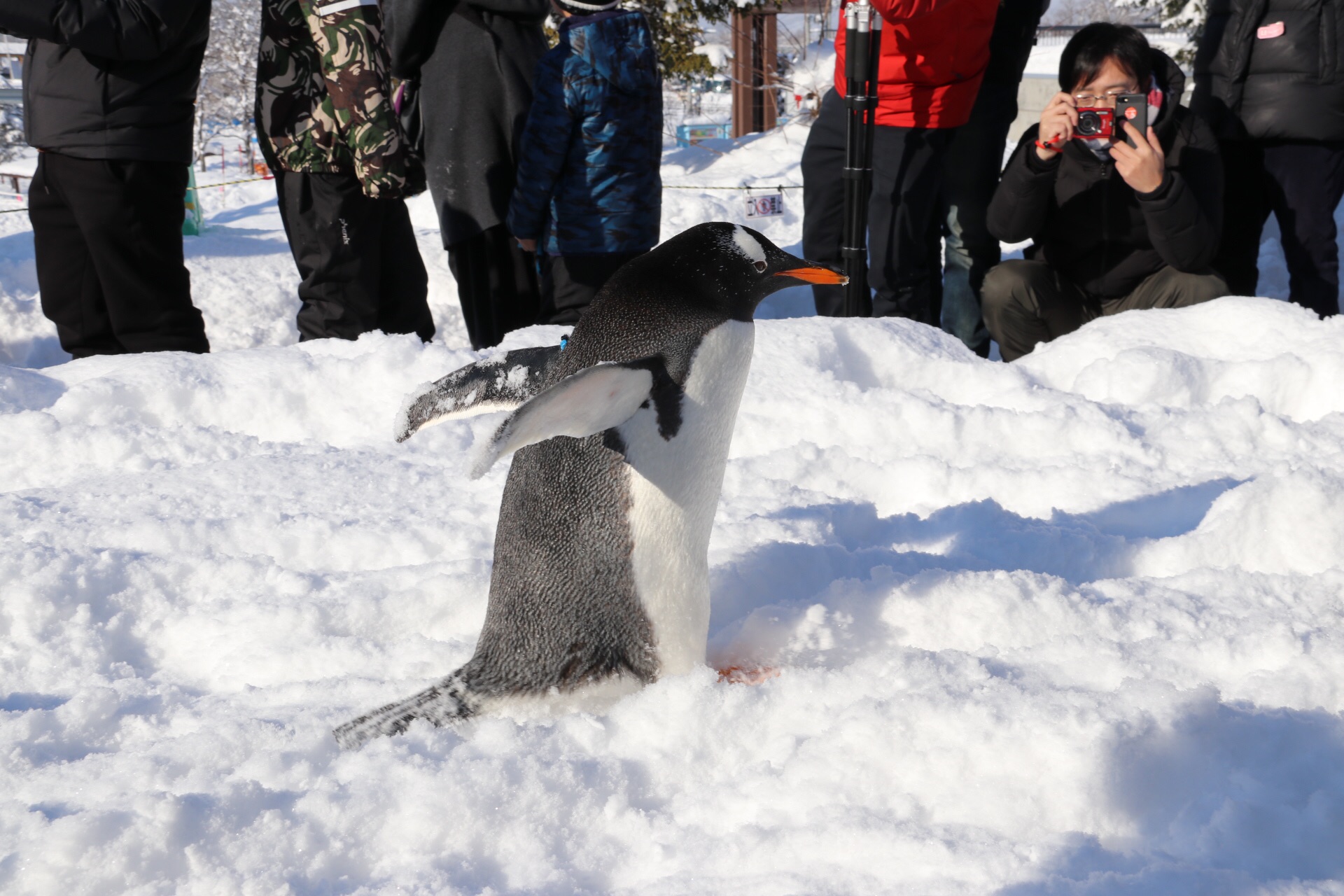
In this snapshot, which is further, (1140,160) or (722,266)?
(1140,160)

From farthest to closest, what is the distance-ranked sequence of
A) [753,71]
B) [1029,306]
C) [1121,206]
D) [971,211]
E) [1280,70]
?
[753,71], [971,211], [1280,70], [1029,306], [1121,206]

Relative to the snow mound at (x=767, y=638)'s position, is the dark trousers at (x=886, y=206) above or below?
above

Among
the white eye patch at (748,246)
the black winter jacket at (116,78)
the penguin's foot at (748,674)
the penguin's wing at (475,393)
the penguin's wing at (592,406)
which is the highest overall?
the black winter jacket at (116,78)

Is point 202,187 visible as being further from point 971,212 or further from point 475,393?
point 475,393

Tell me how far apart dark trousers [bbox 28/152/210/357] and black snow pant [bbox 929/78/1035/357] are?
7.34 feet

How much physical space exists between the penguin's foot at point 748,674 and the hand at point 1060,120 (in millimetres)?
1996

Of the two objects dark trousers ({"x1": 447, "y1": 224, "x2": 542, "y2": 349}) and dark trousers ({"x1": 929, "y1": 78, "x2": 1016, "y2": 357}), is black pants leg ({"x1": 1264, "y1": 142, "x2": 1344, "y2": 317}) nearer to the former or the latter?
dark trousers ({"x1": 929, "y1": 78, "x2": 1016, "y2": 357})

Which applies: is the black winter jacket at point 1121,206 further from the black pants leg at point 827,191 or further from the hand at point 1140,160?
the black pants leg at point 827,191

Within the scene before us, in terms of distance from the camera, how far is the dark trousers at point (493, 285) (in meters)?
3.23

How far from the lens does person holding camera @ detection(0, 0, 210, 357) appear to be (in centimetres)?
256

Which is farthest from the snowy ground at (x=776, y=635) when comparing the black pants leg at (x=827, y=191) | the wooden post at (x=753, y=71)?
the wooden post at (x=753, y=71)

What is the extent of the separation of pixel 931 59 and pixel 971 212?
23.0 inches

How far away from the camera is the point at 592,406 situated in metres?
1.20

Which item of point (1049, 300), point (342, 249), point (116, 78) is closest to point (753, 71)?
point (1049, 300)
